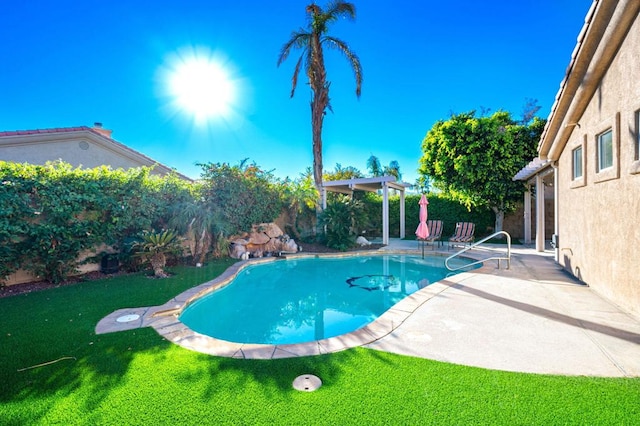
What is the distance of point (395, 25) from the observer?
14.7m

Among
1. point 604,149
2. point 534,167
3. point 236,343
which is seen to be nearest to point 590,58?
point 604,149

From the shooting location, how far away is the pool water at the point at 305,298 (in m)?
6.29

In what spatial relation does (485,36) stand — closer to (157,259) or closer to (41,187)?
(157,259)

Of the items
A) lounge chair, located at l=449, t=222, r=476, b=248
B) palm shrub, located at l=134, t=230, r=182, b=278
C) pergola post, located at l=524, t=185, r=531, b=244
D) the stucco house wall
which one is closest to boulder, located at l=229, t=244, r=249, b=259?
palm shrub, located at l=134, t=230, r=182, b=278

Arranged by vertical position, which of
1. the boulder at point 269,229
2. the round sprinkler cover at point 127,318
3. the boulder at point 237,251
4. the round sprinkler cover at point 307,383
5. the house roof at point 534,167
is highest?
the house roof at point 534,167

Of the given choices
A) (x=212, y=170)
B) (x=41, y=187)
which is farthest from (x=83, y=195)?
(x=212, y=170)

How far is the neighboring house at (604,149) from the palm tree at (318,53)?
37.7 feet

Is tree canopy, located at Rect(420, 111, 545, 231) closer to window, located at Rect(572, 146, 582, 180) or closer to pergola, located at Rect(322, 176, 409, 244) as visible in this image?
pergola, located at Rect(322, 176, 409, 244)

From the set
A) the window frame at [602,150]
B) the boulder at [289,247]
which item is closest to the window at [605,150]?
the window frame at [602,150]

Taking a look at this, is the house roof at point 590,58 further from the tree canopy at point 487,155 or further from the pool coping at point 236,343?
the tree canopy at point 487,155

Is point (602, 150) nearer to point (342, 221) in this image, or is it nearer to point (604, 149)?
point (604, 149)

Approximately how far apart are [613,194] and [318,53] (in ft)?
49.5

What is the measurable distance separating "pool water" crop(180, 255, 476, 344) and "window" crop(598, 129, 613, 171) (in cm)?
560

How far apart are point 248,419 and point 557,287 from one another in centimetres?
792
